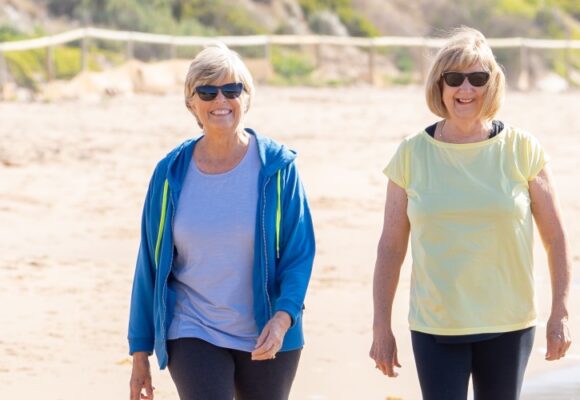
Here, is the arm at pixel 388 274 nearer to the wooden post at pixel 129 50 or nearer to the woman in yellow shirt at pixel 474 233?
the woman in yellow shirt at pixel 474 233

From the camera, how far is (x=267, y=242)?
13.9 feet

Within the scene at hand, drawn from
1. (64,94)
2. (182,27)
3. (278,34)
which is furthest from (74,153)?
(278,34)

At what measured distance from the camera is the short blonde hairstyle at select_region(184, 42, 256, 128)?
4.23 m

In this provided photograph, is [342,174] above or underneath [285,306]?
underneath

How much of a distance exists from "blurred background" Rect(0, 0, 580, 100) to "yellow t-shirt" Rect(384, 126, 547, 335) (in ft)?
62.4

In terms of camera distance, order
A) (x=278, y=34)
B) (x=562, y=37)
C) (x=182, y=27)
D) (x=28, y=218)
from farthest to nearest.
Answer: (x=562, y=37) < (x=278, y=34) < (x=182, y=27) < (x=28, y=218)

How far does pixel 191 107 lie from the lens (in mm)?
4359

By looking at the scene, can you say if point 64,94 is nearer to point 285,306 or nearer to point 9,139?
point 9,139

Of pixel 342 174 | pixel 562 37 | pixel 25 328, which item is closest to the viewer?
pixel 25 328

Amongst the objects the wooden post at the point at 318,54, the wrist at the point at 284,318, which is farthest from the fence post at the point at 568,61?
the wrist at the point at 284,318

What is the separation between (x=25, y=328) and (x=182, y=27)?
91.2 ft

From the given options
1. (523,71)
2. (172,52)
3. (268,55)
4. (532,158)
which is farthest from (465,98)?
(523,71)

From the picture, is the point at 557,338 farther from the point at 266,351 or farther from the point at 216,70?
the point at 216,70

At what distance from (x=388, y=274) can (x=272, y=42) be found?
106ft
